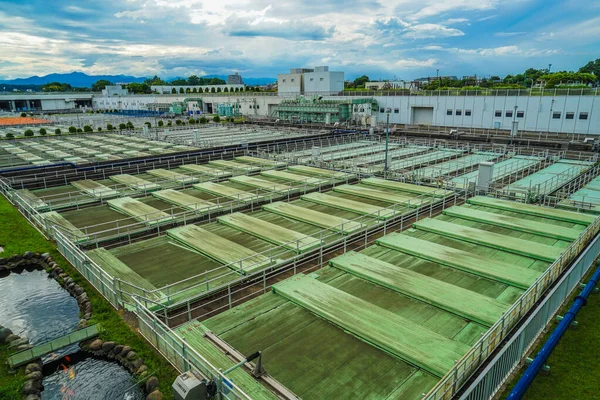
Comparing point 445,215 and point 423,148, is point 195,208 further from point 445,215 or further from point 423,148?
point 423,148

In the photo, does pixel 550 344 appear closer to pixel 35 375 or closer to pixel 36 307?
pixel 35 375

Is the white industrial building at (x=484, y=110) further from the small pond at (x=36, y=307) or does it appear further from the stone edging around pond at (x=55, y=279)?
the small pond at (x=36, y=307)

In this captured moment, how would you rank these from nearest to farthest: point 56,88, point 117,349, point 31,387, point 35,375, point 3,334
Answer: point 31,387
point 35,375
point 117,349
point 3,334
point 56,88

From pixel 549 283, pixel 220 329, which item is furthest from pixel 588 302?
pixel 220 329

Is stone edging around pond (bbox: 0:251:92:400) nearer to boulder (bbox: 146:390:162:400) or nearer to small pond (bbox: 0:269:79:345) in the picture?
small pond (bbox: 0:269:79:345)

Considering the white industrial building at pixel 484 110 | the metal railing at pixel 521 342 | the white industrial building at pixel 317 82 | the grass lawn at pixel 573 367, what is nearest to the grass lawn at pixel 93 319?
the metal railing at pixel 521 342

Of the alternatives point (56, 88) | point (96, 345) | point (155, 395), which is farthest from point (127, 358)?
point (56, 88)
